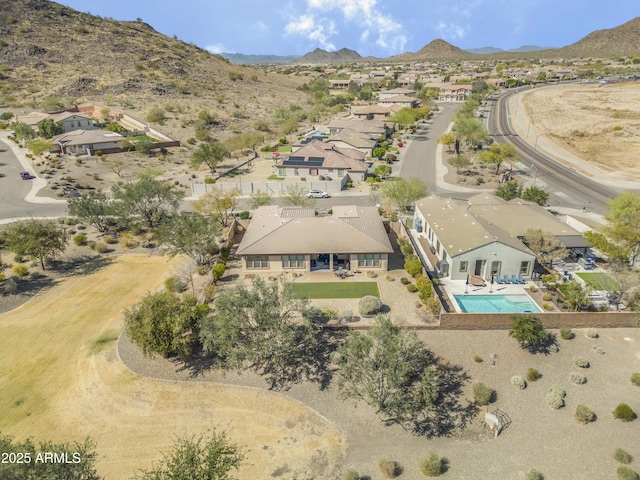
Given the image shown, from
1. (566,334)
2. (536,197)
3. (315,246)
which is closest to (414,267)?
(315,246)

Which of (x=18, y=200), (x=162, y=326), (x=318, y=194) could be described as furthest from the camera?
(x=18, y=200)

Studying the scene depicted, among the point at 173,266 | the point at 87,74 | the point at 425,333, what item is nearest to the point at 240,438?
the point at 425,333

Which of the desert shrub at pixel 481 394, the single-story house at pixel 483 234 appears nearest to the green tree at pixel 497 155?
the single-story house at pixel 483 234

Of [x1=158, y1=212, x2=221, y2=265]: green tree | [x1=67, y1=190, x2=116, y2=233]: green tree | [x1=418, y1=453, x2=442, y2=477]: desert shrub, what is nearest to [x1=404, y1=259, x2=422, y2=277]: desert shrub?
[x1=418, y1=453, x2=442, y2=477]: desert shrub

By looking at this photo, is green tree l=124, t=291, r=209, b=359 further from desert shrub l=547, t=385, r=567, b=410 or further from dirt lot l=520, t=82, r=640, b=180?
dirt lot l=520, t=82, r=640, b=180

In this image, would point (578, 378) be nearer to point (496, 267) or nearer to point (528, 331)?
point (528, 331)

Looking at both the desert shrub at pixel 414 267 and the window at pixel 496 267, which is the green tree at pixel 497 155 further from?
the desert shrub at pixel 414 267

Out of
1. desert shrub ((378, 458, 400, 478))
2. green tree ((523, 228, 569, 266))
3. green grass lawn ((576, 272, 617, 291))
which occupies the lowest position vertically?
desert shrub ((378, 458, 400, 478))
